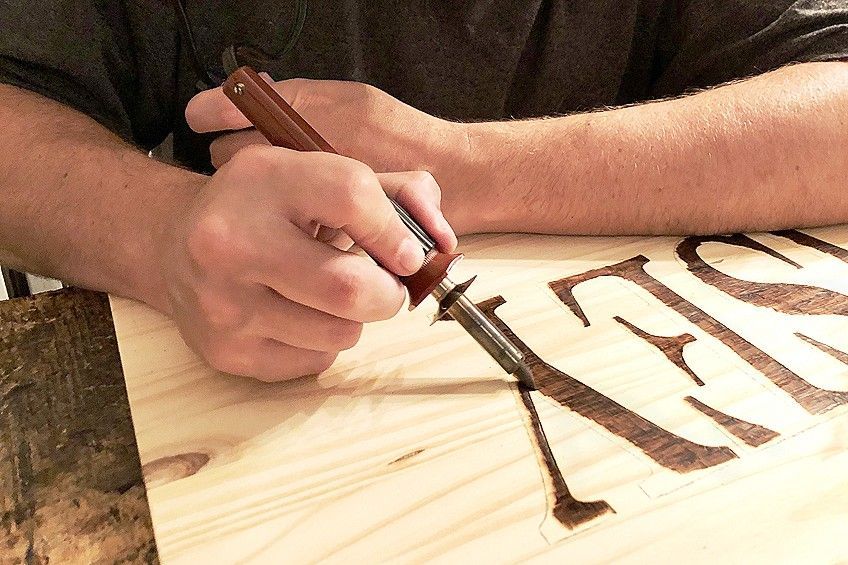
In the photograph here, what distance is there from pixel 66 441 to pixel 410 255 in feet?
0.97

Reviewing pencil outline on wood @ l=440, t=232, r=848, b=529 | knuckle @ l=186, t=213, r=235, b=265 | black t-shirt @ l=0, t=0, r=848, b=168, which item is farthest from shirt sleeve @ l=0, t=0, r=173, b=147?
pencil outline on wood @ l=440, t=232, r=848, b=529

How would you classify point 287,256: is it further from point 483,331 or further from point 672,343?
point 672,343

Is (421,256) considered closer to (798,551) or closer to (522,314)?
(522,314)

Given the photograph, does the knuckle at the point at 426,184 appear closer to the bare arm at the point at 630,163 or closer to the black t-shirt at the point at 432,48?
the bare arm at the point at 630,163

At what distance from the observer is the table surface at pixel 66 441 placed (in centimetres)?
45

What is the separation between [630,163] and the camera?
71 centimetres

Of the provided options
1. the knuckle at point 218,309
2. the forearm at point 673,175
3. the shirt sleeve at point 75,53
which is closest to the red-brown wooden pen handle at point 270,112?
the knuckle at point 218,309

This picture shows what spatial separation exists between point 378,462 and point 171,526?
5.0 inches

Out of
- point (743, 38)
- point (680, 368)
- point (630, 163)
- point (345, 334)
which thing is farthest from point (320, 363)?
point (743, 38)

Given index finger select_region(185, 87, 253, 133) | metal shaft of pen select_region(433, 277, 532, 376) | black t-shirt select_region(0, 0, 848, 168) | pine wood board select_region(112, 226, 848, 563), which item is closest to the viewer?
pine wood board select_region(112, 226, 848, 563)

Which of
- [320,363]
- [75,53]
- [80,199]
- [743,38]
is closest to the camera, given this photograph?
[320,363]

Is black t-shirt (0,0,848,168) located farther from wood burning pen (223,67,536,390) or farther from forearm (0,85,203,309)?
wood burning pen (223,67,536,390)

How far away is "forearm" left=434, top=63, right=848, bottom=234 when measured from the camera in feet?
2.30

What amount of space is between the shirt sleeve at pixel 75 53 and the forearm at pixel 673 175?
39cm
